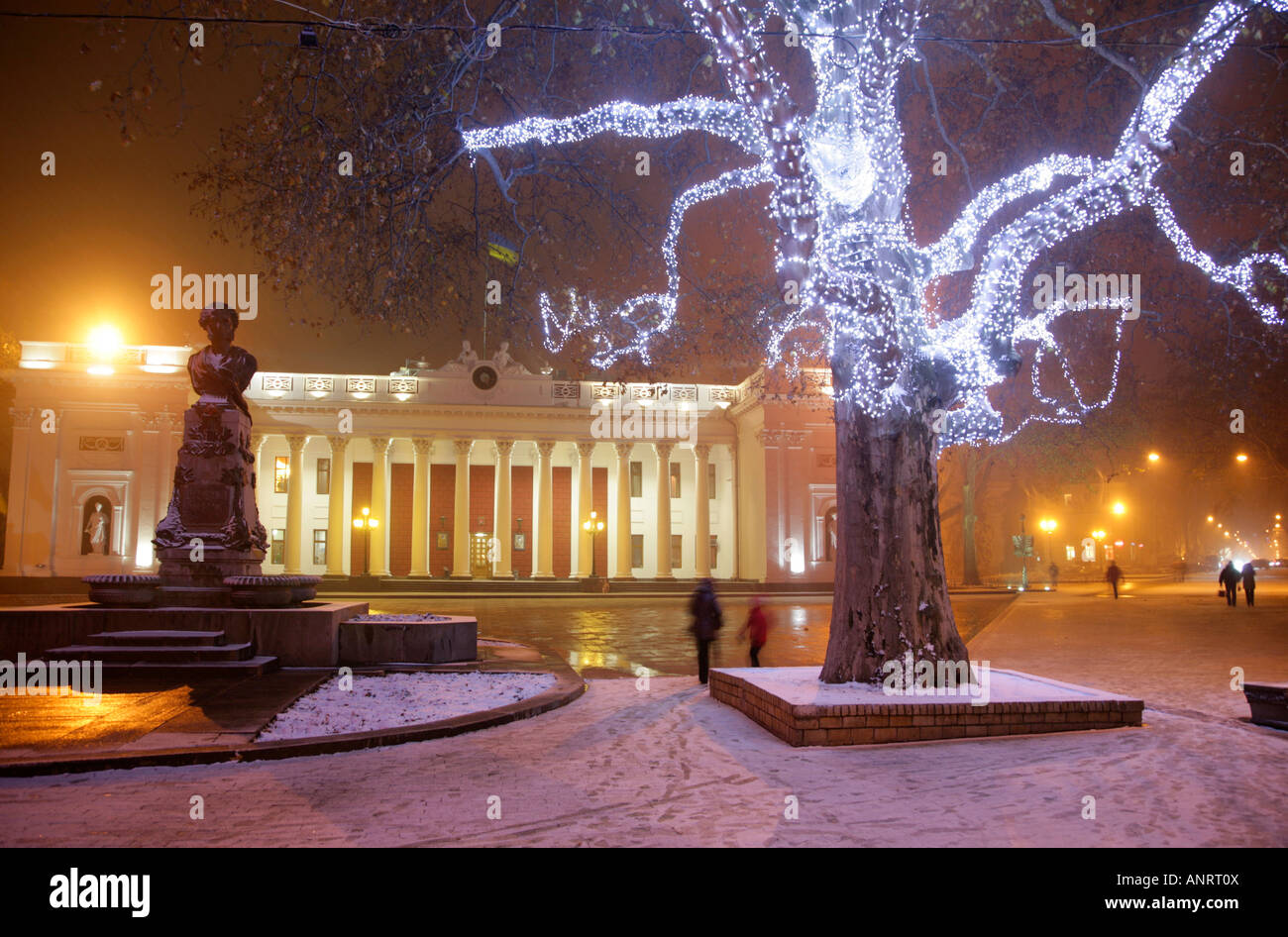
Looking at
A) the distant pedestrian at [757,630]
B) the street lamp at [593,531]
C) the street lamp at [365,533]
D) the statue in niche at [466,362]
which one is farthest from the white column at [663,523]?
the distant pedestrian at [757,630]

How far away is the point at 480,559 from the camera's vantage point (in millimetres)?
50562

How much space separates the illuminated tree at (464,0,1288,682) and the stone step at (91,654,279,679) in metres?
6.89

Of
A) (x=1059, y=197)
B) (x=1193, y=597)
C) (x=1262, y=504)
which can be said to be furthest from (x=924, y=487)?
(x=1262, y=504)

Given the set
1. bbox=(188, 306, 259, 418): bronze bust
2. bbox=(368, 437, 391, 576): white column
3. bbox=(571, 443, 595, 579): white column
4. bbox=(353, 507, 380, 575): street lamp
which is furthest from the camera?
bbox=(571, 443, 595, 579): white column

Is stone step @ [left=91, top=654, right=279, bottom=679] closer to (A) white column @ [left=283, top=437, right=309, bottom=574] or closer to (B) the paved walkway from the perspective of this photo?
(B) the paved walkway

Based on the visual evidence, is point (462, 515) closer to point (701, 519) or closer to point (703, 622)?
point (701, 519)

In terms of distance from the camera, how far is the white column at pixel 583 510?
49.9 metres

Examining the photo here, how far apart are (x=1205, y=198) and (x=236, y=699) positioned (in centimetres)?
1291

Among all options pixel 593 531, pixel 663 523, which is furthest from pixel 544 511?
pixel 663 523

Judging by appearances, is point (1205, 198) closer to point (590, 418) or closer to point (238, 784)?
point (238, 784)

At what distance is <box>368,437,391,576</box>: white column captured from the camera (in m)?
47.7

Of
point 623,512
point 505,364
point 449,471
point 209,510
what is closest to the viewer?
point 209,510
